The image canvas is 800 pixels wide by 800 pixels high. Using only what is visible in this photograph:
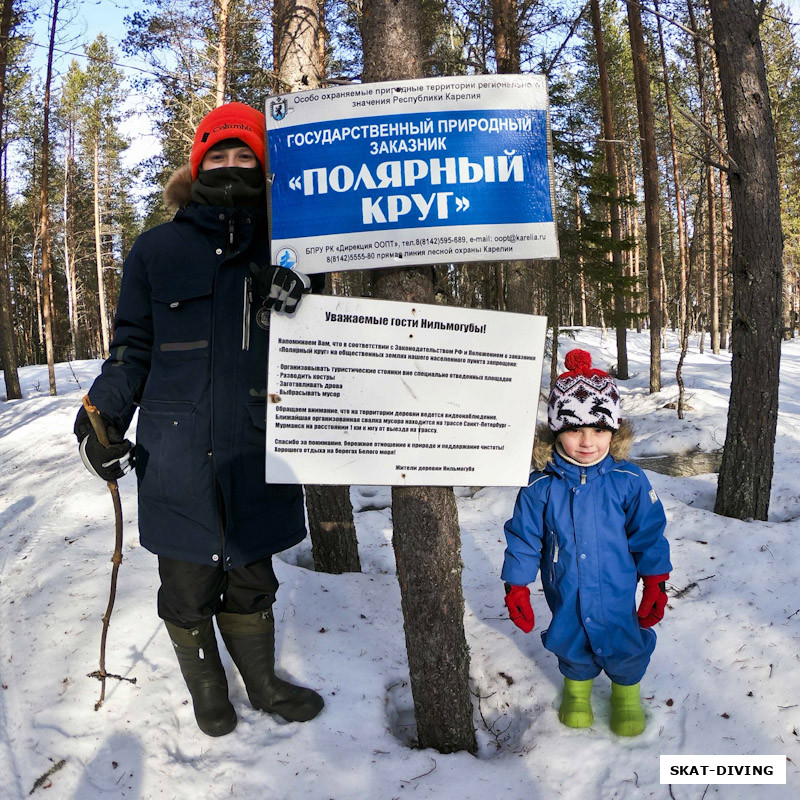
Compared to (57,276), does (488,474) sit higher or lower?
lower

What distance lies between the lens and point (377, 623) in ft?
10.1

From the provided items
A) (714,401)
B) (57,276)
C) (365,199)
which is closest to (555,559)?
(365,199)

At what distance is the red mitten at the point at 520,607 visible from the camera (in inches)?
91.9

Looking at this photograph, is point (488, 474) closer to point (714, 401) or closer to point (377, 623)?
point (377, 623)

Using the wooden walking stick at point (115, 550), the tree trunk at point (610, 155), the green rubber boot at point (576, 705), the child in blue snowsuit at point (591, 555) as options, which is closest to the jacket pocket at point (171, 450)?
the wooden walking stick at point (115, 550)

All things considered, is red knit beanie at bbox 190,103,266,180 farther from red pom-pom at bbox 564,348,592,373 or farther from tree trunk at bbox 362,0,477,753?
red pom-pom at bbox 564,348,592,373

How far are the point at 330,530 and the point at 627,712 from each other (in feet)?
6.61

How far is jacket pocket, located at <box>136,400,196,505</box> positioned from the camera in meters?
2.12

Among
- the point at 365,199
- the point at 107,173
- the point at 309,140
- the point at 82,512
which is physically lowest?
the point at 82,512

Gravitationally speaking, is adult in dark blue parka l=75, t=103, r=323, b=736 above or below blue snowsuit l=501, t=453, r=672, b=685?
above

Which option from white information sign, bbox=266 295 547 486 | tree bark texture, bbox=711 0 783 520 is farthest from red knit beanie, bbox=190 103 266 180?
tree bark texture, bbox=711 0 783 520

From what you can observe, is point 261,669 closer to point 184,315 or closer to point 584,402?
point 184,315

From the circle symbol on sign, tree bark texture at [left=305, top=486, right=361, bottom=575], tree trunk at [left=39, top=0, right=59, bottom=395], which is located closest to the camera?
the circle symbol on sign

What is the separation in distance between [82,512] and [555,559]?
149 inches
